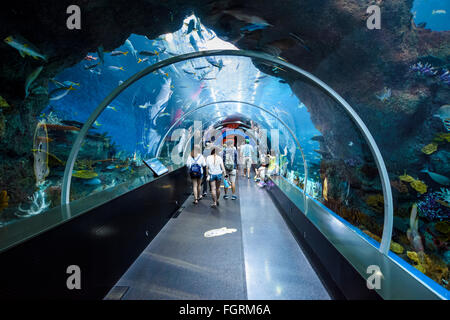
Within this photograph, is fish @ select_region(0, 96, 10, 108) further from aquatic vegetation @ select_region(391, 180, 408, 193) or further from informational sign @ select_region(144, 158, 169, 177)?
aquatic vegetation @ select_region(391, 180, 408, 193)

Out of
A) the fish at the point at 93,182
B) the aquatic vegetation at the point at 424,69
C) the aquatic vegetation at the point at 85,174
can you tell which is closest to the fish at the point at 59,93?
the aquatic vegetation at the point at 85,174

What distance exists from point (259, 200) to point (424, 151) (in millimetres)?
4696

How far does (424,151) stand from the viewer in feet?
12.7

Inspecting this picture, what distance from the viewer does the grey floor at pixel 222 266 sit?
Result: 263 cm

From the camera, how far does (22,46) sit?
2621 millimetres

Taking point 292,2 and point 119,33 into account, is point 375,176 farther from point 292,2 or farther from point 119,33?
point 119,33

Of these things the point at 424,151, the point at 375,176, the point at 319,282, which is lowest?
the point at 319,282

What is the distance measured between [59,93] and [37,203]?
199cm

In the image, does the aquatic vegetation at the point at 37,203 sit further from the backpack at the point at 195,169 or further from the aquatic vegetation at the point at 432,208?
the aquatic vegetation at the point at 432,208

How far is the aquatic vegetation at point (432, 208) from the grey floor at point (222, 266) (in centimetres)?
238

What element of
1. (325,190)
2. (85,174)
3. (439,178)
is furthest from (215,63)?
(439,178)

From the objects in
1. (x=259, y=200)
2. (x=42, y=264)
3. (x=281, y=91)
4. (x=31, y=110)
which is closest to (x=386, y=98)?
(x=281, y=91)

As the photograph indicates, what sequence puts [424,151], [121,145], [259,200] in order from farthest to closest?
[259,200] → [121,145] → [424,151]
